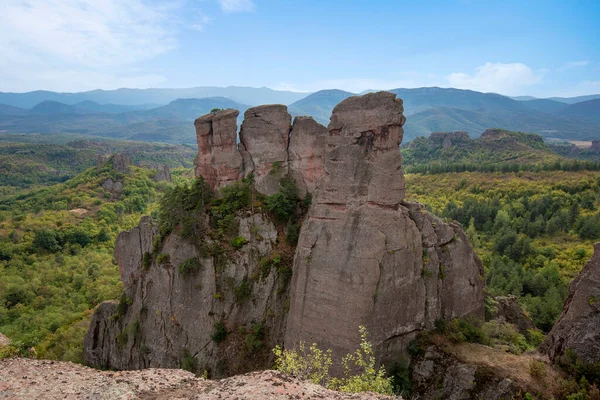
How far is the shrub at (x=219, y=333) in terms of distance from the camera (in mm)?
24562

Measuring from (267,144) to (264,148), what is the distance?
396mm

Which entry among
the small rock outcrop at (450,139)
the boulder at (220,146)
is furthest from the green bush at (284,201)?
the small rock outcrop at (450,139)

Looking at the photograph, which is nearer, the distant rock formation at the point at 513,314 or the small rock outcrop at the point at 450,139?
the distant rock formation at the point at 513,314

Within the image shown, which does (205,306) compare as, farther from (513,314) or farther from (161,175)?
(161,175)

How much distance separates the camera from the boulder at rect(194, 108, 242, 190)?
93.8 ft

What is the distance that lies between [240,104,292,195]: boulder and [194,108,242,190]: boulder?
93 centimetres

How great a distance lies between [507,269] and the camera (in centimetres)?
4497

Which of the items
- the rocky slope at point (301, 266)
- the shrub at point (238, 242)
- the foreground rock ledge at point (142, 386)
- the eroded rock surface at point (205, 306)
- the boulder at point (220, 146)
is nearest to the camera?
the foreground rock ledge at point (142, 386)

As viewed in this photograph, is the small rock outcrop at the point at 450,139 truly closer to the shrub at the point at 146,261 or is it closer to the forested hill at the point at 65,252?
the forested hill at the point at 65,252

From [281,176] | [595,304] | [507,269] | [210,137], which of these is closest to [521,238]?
[507,269]

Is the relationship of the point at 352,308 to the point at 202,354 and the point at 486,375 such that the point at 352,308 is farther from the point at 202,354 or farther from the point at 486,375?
the point at 202,354

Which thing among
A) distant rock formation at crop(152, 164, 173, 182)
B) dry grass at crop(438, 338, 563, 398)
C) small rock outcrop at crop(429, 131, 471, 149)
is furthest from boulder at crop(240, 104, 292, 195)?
small rock outcrop at crop(429, 131, 471, 149)

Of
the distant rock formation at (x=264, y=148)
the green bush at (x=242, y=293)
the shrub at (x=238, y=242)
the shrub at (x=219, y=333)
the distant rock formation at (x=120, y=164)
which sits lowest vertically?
the shrub at (x=219, y=333)

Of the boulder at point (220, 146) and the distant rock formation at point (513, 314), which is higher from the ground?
the boulder at point (220, 146)
